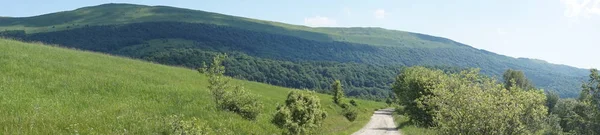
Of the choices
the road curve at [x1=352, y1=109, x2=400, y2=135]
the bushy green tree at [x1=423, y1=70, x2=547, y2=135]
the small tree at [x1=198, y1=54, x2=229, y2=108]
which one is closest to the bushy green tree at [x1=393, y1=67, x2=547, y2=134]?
the bushy green tree at [x1=423, y1=70, x2=547, y2=135]

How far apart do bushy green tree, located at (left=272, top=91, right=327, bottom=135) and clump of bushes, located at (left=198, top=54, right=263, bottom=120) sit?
4.21 metres

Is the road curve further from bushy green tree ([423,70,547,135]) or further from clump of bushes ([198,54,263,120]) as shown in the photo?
bushy green tree ([423,70,547,135])

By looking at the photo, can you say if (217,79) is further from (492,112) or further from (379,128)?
(379,128)

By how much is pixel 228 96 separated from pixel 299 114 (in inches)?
252

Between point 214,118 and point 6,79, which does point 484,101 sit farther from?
point 6,79

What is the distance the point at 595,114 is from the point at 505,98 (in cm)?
2887

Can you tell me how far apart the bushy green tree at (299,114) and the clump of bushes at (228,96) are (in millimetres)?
4208

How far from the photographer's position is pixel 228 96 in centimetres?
2859

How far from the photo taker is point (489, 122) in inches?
814

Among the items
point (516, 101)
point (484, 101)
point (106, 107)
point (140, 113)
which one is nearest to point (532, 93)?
point (516, 101)

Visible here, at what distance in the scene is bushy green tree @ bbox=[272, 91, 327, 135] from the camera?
23391mm

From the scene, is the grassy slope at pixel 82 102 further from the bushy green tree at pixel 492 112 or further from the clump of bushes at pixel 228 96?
the bushy green tree at pixel 492 112

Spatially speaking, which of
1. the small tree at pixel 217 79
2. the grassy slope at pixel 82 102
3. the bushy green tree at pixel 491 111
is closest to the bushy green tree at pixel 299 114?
the grassy slope at pixel 82 102

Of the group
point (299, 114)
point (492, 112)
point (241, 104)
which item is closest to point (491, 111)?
point (492, 112)
